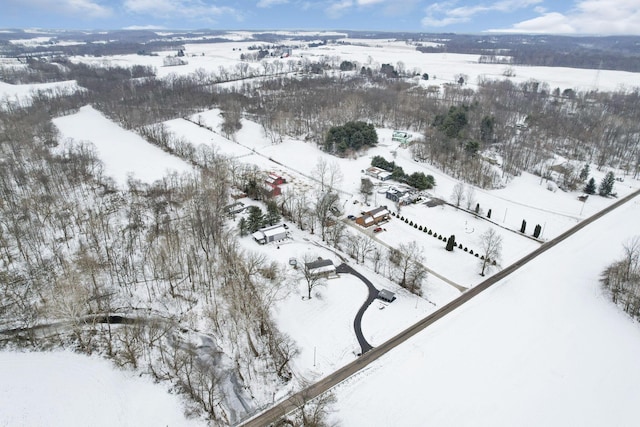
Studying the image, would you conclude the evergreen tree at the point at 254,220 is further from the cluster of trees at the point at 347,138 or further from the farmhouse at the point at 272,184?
the cluster of trees at the point at 347,138

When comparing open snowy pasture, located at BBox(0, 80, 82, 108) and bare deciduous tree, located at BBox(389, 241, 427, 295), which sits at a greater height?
open snowy pasture, located at BBox(0, 80, 82, 108)

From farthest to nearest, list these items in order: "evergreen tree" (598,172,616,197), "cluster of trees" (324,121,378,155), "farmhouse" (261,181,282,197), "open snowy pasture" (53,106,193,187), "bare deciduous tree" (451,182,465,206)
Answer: "cluster of trees" (324,121,378,155) → "open snowy pasture" (53,106,193,187) → "evergreen tree" (598,172,616,197) → "farmhouse" (261,181,282,197) → "bare deciduous tree" (451,182,465,206)

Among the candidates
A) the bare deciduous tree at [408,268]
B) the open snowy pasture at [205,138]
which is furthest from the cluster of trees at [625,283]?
the open snowy pasture at [205,138]

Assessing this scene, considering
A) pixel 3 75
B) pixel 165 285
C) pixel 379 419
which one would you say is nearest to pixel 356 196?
pixel 165 285

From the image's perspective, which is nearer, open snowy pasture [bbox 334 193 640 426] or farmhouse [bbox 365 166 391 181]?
open snowy pasture [bbox 334 193 640 426]

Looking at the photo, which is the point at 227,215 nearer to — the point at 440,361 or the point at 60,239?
the point at 60,239

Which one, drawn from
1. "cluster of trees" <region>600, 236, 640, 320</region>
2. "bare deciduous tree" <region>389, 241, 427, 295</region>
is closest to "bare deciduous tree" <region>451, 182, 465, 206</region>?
"bare deciduous tree" <region>389, 241, 427, 295</region>

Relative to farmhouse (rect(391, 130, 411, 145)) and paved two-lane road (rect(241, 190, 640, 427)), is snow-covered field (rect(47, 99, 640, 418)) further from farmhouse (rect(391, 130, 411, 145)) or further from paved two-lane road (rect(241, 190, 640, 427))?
farmhouse (rect(391, 130, 411, 145))
